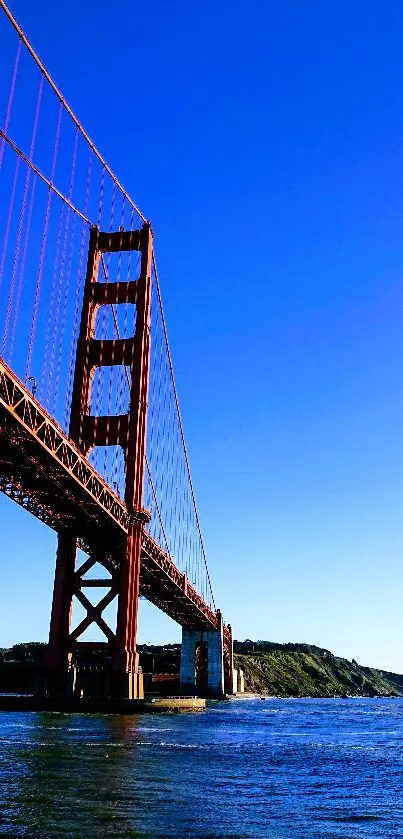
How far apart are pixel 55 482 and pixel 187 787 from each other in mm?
22686

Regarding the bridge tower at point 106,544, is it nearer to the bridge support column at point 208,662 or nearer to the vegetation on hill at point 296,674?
the bridge support column at point 208,662

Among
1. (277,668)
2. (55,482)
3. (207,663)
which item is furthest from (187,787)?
(277,668)

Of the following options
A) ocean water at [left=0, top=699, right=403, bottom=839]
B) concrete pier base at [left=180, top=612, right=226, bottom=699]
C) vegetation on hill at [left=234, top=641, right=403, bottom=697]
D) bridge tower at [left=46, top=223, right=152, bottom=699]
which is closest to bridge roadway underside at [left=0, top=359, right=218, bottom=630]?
bridge tower at [left=46, top=223, right=152, bottom=699]

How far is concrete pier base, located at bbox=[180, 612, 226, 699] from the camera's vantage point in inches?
3166

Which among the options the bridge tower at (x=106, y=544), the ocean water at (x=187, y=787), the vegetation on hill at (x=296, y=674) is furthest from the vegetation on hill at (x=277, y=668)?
the ocean water at (x=187, y=787)

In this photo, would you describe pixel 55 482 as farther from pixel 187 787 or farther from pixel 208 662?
pixel 208 662

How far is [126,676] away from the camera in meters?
40.2

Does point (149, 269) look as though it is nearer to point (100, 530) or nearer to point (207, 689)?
point (100, 530)

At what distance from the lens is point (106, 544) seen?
4403 centimetres

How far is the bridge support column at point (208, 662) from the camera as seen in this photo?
80.5 meters

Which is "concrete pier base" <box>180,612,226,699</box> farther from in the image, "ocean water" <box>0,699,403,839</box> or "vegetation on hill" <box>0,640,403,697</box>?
"ocean water" <box>0,699,403,839</box>

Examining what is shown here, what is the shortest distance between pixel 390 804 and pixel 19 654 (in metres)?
129

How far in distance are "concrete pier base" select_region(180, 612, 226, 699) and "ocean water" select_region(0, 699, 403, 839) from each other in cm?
5480

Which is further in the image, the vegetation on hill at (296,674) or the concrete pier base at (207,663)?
the vegetation on hill at (296,674)
